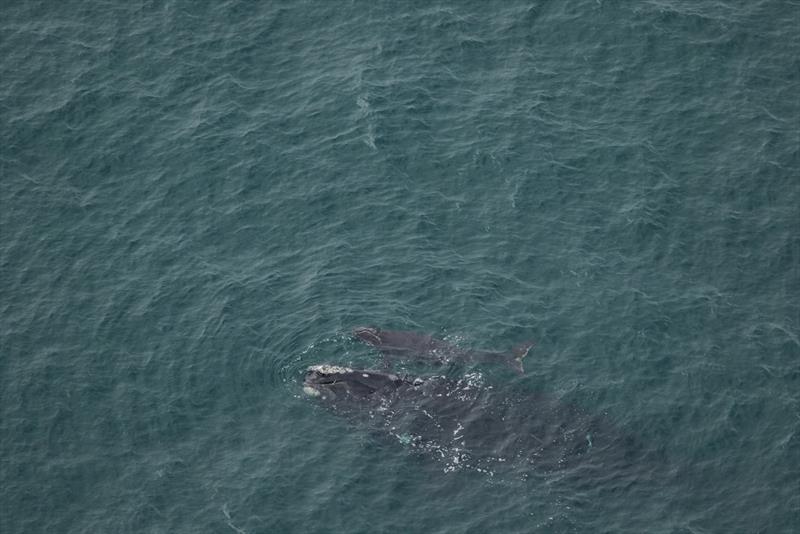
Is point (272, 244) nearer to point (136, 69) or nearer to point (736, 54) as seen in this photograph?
point (136, 69)

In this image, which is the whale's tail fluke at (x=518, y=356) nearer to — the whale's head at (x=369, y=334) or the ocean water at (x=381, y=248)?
the ocean water at (x=381, y=248)

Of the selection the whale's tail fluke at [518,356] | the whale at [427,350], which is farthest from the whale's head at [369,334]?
the whale's tail fluke at [518,356]

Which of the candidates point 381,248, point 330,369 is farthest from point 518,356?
point 381,248

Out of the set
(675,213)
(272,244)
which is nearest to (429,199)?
(272,244)

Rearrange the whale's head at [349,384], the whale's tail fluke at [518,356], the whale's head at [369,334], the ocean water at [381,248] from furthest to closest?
1. the whale's head at [369,334]
2. the whale's tail fluke at [518,356]
3. the whale's head at [349,384]
4. the ocean water at [381,248]

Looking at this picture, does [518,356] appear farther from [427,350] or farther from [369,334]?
[369,334]

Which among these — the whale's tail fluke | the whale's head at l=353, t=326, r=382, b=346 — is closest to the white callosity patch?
the whale's head at l=353, t=326, r=382, b=346
